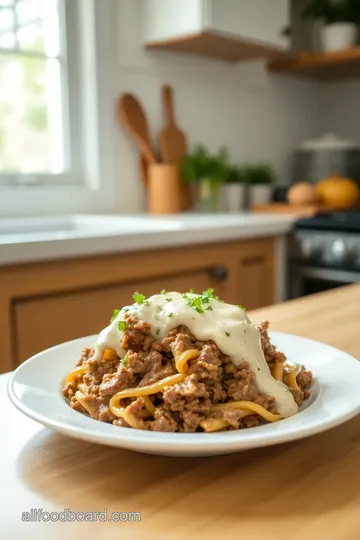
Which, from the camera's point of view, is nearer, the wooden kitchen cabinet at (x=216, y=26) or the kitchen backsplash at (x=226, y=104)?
the wooden kitchen cabinet at (x=216, y=26)

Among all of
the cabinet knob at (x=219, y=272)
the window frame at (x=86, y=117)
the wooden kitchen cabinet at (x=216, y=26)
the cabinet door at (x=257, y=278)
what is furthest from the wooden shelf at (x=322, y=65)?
the cabinet knob at (x=219, y=272)

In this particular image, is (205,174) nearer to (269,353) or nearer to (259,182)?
(259,182)

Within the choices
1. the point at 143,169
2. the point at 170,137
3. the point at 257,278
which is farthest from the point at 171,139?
the point at 257,278

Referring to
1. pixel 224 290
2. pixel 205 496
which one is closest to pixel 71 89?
pixel 224 290

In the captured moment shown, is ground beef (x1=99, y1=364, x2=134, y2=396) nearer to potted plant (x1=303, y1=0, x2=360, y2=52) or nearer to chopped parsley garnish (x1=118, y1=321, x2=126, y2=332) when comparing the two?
chopped parsley garnish (x1=118, y1=321, x2=126, y2=332)

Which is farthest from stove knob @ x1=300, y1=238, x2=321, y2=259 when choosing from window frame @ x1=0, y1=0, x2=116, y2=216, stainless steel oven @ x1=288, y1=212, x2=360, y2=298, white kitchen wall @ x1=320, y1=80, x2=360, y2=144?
white kitchen wall @ x1=320, y1=80, x2=360, y2=144

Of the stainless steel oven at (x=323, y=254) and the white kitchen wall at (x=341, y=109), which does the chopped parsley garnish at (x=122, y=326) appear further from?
the white kitchen wall at (x=341, y=109)

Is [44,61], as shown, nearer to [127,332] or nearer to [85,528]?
[127,332]
